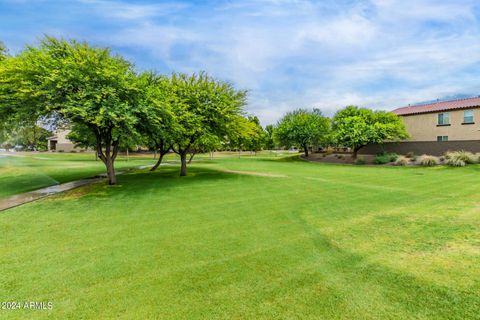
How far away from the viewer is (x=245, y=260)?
4.89m

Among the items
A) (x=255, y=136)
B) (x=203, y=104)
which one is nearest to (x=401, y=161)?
(x=255, y=136)

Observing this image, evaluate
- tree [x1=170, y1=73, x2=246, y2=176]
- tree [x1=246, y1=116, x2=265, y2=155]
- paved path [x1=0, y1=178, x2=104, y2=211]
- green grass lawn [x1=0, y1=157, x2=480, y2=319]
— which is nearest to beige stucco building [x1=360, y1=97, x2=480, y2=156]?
tree [x1=246, y1=116, x2=265, y2=155]

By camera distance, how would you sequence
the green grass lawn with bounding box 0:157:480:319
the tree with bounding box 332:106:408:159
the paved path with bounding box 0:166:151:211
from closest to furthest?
1. the green grass lawn with bounding box 0:157:480:319
2. the paved path with bounding box 0:166:151:211
3. the tree with bounding box 332:106:408:159

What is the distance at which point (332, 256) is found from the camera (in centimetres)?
502

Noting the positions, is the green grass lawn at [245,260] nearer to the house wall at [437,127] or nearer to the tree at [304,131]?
the house wall at [437,127]

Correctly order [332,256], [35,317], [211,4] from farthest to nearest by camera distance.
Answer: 1. [211,4]
2. [332,256]
3. [35,317]

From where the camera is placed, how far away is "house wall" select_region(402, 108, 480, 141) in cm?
2622

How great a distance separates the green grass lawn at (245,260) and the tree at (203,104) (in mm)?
7588

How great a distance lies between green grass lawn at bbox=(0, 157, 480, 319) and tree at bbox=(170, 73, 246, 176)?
7.59m

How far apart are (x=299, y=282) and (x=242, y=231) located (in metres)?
2.61

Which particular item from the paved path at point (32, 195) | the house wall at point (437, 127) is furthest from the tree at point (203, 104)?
the house wall at point (437, 127)

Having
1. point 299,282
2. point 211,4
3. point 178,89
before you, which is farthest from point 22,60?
point 299,282

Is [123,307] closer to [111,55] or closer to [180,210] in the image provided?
[180,210]

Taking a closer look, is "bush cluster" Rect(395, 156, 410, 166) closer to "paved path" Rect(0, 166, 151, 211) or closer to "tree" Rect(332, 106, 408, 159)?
"tree" Rect(332, 106, 408, 159)
